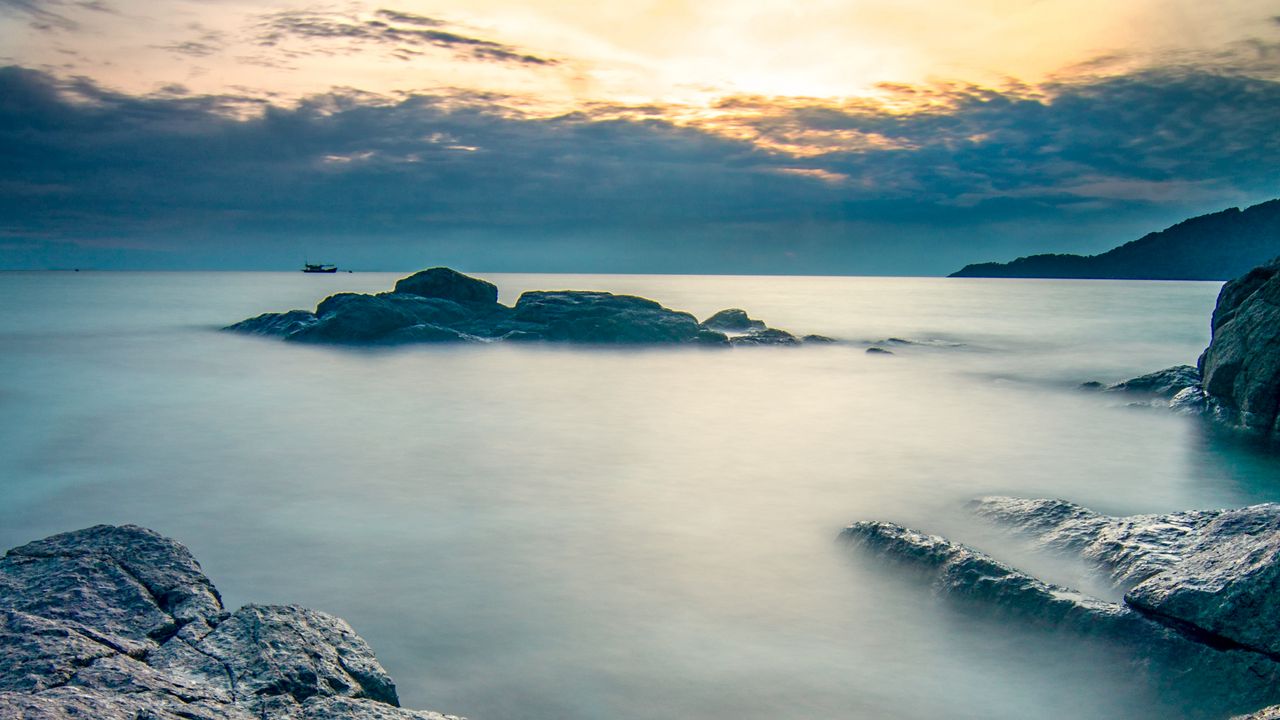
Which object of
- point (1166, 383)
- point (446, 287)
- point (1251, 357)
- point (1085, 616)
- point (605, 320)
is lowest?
point (1085, 616)

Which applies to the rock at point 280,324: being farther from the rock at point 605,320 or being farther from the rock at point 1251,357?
the rock at point 1251,357

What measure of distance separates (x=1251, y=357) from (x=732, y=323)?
25320 mm

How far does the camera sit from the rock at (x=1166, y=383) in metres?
18.0

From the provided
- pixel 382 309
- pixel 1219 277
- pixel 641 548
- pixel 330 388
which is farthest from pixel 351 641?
pixel 1219 277

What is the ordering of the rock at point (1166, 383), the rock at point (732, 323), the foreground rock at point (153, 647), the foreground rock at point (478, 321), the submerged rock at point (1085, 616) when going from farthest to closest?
the rock at point (732, 323) < the foreground rock at point (478, 321) < the rock at point (1166, 383) < the submerged rock at point (1085, 616) < the foreground rock at point (153, 647)

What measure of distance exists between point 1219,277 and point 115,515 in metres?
227

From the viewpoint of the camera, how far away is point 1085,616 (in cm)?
560

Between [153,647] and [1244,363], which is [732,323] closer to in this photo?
[1244,363]

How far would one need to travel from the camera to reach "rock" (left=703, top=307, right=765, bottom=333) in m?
38.2

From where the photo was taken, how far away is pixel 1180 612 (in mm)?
5062

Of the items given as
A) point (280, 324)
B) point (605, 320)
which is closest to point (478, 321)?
point (605, 320)

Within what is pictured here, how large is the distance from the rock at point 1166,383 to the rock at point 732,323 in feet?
64.0

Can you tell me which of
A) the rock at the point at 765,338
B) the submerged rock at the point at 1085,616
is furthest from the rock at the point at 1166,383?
the rock at the point at 765,338

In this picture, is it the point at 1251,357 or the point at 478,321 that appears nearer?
the point at 1251,357
